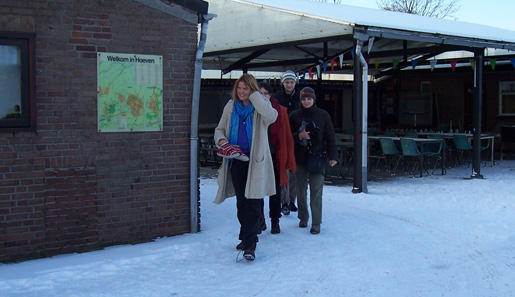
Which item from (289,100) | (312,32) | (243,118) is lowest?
(243,118)

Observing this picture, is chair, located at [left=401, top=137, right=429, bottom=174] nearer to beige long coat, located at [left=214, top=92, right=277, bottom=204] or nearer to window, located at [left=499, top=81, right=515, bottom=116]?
beige long coat, located at [left=214, top=92, right=277, bottom=204]

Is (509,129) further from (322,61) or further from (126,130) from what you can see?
(126,130)

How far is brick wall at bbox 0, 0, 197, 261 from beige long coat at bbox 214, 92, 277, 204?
953 mm

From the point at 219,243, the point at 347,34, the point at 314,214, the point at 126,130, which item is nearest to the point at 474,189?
the point at 347,34

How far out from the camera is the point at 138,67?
668 cm

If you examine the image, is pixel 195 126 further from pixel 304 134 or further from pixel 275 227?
pixel 275 227

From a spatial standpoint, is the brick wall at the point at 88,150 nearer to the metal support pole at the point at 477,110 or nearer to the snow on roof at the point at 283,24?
the snow on roof at the point at 283,24

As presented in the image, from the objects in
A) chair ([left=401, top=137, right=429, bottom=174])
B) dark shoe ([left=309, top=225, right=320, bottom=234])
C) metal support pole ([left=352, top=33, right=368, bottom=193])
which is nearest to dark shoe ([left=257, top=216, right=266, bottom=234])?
dark shoe ([left=309, top=225, right=320, bottom=234])

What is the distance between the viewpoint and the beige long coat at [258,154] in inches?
235

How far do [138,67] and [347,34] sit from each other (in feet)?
15.4

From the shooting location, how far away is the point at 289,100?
8.16 m

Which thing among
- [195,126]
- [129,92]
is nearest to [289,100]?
[195,126]

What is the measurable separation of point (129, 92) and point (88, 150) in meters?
0.80

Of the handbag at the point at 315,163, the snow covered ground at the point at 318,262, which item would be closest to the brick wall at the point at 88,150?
the snow covered ground at the point at 318,262
